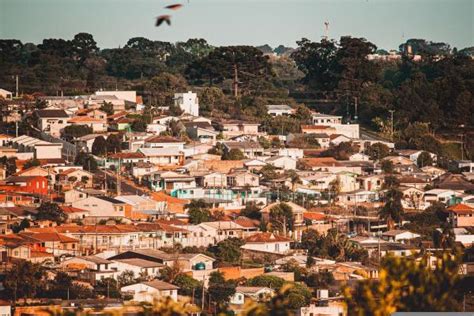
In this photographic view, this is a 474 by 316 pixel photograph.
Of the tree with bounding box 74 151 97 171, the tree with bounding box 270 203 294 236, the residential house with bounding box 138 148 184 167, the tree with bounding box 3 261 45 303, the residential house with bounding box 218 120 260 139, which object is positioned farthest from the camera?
the residential house with bounding box 218 120 260 139

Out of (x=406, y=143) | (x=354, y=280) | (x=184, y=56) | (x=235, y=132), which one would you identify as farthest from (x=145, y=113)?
(x=184, y=56)

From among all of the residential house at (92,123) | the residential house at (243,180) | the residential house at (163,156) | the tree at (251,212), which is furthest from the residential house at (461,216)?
the residential house at (92,123)

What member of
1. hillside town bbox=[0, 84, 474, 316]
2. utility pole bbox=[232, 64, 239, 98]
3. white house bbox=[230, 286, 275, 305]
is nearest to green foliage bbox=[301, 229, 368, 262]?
hillside town bbox=[0, 84, 474, 316]

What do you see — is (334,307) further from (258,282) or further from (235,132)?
(235,132)

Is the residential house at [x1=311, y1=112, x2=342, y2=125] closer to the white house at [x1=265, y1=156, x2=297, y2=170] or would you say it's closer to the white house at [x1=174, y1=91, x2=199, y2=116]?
the white house at [x1=174, y1=91, x2=199, y2=116]

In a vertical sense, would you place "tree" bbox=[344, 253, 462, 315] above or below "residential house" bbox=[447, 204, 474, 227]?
above
